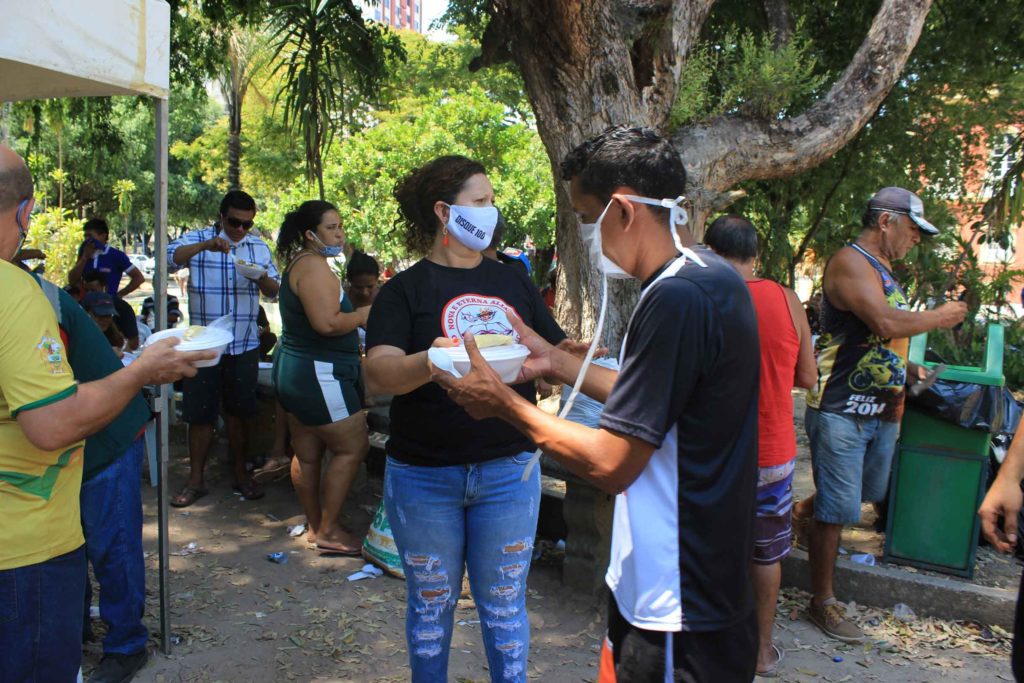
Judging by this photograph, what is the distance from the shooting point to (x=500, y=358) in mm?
2113

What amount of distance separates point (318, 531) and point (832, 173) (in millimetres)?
7980

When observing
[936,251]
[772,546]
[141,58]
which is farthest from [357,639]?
[936,251]

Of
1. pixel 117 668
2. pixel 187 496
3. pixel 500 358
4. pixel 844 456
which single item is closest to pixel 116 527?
pixel 117 668

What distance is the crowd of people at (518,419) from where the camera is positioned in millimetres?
1621

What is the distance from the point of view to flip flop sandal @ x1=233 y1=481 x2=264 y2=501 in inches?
213

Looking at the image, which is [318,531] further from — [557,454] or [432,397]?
[557,454]

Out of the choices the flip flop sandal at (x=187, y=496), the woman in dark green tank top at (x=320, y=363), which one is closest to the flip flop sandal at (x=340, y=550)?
the woman in dark green tank top at (x=320, y=363)

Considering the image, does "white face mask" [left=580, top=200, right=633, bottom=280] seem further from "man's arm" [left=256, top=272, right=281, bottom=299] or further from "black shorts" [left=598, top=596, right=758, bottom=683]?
"man's arm" [left=256, top=272, right=281, bottom=299]

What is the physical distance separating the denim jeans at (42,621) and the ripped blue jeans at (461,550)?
0.95 metres

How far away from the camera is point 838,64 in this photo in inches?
362

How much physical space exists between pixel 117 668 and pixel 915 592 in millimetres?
3786

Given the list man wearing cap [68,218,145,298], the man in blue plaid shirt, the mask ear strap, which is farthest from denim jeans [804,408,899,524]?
man wearing cap [68,218,145,298]

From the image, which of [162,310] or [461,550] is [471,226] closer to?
[461,550]

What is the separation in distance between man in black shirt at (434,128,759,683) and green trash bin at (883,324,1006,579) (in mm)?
2921
